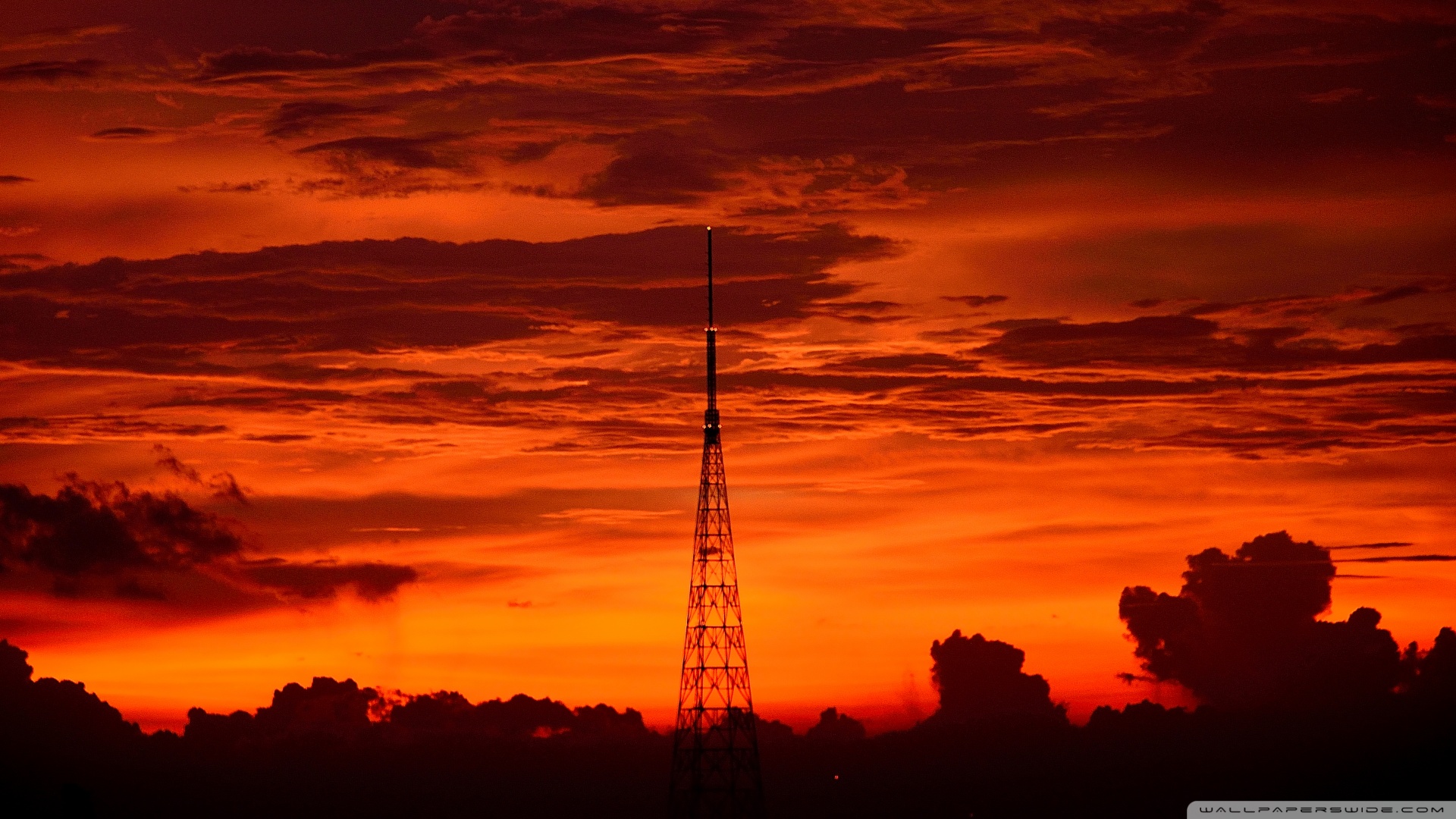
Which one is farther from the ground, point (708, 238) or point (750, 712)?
point (708, 238)

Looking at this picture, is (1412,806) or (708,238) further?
(708,238)

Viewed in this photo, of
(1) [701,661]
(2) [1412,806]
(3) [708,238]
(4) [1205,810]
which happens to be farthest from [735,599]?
(2) [1412,806]

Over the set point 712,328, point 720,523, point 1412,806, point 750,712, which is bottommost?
point 1412,806

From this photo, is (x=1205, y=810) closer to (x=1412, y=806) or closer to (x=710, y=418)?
(x=1412, y=806)

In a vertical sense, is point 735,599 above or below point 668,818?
above

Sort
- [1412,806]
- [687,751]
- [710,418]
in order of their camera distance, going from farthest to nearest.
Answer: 1. [710,418]
2. [687,751]
3. [1412,806]

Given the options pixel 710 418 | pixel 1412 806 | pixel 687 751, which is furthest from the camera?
pixel 710 418

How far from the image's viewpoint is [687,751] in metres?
134

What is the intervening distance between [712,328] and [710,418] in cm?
700

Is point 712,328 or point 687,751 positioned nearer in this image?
point 687,751

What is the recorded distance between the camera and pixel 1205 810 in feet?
369

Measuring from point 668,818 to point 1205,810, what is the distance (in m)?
41.8

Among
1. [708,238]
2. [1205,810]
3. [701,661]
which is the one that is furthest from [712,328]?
[1205,810]

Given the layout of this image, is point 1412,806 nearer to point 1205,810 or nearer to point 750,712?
point 1205,810
